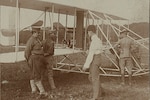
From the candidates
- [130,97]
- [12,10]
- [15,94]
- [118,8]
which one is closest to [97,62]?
[130,97]

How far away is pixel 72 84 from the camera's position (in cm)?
916

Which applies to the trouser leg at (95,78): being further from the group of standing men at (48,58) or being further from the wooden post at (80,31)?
the wooden post at (80,31)

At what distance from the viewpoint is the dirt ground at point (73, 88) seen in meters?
7.30

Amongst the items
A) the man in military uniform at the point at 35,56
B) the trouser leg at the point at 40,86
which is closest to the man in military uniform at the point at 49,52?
the man in military uniform at the point at 35,56

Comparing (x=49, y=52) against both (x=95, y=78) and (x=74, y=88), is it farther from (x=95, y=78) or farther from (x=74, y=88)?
(x=95, y=78)

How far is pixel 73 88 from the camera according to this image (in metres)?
8.43

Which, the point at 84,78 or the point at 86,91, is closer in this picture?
the point at 86,91

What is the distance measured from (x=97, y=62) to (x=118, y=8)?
14.6 metres

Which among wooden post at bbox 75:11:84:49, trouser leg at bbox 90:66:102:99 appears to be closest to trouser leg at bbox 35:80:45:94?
trouser leg at bbox 90:66:102:99

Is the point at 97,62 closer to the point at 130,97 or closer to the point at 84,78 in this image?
the point at 130,97

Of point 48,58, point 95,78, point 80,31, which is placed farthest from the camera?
point 80,31

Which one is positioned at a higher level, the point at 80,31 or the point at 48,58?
the point at 80,31

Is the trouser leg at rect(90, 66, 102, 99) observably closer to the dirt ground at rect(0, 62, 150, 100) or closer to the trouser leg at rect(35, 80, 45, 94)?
the dirt ground at rect(0, 62, 150, 100)

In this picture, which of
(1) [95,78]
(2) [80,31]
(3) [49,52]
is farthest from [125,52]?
(1) [95,78]
